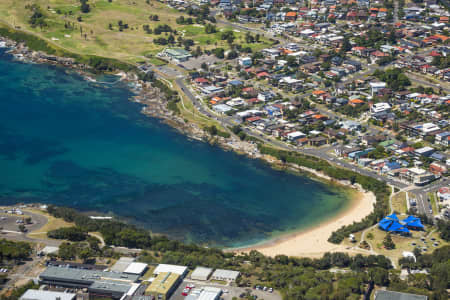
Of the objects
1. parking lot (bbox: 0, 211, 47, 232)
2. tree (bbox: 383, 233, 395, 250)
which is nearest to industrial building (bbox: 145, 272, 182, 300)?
parking lot (bbox: 0, 211, 47, 232)

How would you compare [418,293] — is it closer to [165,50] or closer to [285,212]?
[285,212]

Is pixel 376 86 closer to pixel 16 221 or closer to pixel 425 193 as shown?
pixel 425 193

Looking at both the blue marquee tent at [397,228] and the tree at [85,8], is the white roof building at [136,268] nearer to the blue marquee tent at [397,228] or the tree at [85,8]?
the blue marquee tent at [397,228]

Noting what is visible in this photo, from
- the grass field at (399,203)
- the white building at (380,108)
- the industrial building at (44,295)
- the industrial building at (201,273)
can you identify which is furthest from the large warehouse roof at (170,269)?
the white building at (380,108)

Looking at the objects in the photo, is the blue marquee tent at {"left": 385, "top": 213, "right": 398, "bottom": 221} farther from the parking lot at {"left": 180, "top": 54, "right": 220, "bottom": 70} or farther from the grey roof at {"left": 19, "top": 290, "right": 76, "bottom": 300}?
the parking lot at {"left": 180, "top": 54, "right": 220, "bottom": 70}

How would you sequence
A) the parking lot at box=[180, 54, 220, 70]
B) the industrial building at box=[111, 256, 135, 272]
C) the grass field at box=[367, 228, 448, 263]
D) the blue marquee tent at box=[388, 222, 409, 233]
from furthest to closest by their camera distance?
the parking lot at box=[180, 54, 220, 70]
the blue marquee tent at box=[388, 222, 409, 233]
the grass field at box=[367, 228, 448, 263]
the industrial building at box=[111, 256, 135, 272]

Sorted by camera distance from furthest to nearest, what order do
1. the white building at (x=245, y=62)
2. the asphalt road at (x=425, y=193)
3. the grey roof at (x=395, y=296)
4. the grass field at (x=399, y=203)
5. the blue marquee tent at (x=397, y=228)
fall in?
the white building at (x=245, y=62) → the grass field at (x=399, y=203) → the asphalt road at (x=425, y=193) → the blue marquee tent at (x=397, y=228) → the grey roof at (x=395, y=296)

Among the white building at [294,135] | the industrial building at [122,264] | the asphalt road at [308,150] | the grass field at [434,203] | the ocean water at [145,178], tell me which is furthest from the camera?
the white building at [294,135]
